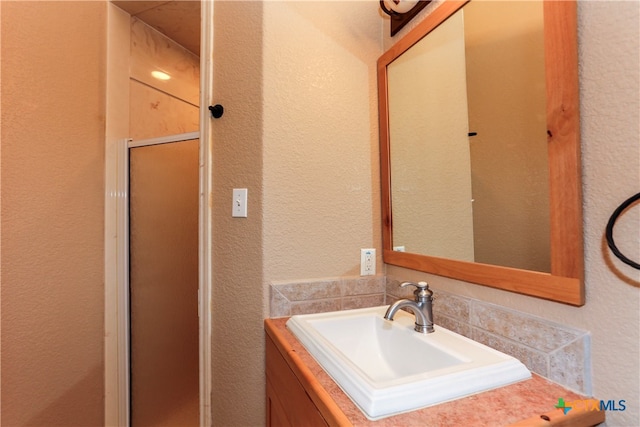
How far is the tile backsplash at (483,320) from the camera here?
62 cm

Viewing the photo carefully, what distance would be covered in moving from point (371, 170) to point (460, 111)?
39cm

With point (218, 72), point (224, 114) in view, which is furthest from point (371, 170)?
point (218, 72)

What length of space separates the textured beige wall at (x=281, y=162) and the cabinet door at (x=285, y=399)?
0.09m

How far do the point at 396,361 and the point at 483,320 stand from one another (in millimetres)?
282

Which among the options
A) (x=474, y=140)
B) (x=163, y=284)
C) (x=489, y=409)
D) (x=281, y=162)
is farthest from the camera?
(x=163, y=284)

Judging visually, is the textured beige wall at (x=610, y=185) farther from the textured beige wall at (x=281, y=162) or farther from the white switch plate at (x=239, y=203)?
the white switch plate at (x=239, y=203)

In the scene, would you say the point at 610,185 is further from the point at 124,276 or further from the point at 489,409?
the point at 124,276

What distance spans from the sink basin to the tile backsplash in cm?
5

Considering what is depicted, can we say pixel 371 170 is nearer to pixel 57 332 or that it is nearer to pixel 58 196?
pixel 58 196

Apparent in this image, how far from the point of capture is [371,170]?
1242mm

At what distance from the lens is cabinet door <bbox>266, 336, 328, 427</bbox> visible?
0.67 m

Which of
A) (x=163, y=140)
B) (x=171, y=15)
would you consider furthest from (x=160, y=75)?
(x=163, y=140)

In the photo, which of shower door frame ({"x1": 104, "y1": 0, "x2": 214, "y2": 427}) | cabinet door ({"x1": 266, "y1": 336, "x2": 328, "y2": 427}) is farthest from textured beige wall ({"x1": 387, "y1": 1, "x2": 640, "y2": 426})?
shower door frame ({"x1": 104, "y1": 0, "x2": 214, "y2": 427})

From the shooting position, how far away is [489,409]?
1.78 feet
